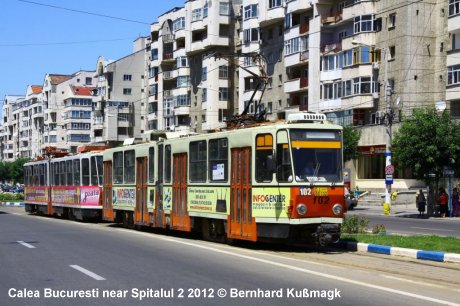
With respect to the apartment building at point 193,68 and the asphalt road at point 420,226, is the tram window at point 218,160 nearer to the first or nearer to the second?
the asphalt road at point 420,226

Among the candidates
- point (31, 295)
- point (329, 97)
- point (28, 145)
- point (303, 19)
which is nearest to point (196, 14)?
point (303, 19)

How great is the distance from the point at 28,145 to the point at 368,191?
114 m

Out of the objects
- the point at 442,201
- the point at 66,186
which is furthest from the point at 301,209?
the point at 442,201

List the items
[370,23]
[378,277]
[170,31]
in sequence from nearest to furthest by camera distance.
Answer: [378,277], [370,23], [170,31]

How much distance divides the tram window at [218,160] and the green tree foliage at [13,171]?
11508 cm

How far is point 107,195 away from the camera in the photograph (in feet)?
95.1

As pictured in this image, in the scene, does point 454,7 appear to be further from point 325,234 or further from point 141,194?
point 325,234

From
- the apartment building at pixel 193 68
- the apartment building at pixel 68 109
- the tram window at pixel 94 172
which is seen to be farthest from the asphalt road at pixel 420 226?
the apartment building at pixel 68 109

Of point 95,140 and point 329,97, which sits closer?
point 329,97

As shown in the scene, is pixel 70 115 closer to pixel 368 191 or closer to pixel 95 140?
pixel 95 140

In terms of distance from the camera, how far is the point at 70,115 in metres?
132

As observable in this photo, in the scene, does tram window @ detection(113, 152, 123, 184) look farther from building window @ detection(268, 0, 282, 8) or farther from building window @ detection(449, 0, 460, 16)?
building window @ detection(268, 0, 282, 8)

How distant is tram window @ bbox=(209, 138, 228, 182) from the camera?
742 inches

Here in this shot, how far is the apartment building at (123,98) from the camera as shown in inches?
4250
